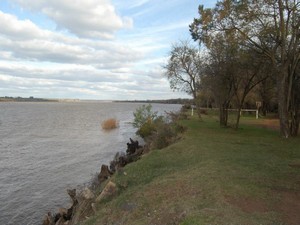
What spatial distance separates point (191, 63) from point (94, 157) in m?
19.1

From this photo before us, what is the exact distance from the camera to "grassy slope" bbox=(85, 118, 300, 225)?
7.54m

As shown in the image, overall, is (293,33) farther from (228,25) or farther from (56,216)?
(56,216)

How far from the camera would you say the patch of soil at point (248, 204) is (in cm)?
779

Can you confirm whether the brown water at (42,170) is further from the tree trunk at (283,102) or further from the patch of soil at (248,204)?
the tree trunk at (283,102)

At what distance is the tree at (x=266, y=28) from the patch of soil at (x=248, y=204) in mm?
13301

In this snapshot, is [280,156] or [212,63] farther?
[212,63]

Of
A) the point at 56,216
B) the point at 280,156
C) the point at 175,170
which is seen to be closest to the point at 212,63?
the point at 280,156

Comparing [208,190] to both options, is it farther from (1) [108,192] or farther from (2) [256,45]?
(2) [256,45]

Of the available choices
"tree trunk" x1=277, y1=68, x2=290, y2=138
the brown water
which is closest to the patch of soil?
the brown water

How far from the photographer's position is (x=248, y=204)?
816 centimetres

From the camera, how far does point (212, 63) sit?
27.1m

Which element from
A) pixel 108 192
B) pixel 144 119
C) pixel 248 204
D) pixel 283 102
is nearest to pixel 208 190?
pixel 248 204

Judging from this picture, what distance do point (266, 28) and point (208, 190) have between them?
13936 mm

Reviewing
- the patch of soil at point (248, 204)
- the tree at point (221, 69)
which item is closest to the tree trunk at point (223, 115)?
the tree at point (221, 69)
